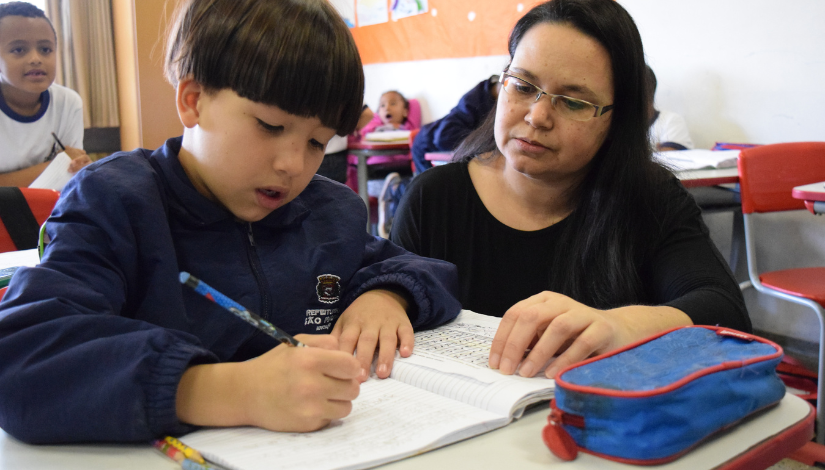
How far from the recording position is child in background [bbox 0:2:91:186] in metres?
2.82

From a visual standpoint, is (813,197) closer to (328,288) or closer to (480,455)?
(328,288)

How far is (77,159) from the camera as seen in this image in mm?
2777

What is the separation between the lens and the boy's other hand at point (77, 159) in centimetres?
267

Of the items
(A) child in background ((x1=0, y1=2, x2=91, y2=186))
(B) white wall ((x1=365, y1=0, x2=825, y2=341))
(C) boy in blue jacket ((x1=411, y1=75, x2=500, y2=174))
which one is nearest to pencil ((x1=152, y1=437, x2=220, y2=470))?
(A) child in background ((x1=0, y1=2, x2=91, y2=186))

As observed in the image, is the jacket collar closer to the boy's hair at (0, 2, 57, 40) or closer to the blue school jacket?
the blue school jacket

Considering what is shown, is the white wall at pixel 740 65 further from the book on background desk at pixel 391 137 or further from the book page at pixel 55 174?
the book page at pixel 55 174

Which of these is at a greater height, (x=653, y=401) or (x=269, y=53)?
(x=269, y=53)

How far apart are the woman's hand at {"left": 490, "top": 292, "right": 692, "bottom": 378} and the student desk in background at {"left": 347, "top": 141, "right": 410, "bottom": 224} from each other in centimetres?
345

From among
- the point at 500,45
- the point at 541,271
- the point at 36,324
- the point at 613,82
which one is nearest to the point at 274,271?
the point at 36,324

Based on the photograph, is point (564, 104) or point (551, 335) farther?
point (564, 104)

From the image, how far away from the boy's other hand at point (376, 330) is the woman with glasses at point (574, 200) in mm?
441

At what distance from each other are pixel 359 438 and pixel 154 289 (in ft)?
1.09

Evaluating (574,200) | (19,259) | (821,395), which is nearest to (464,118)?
(821,395)

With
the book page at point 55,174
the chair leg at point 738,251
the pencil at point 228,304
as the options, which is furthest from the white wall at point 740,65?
the pencil at point 228,304
